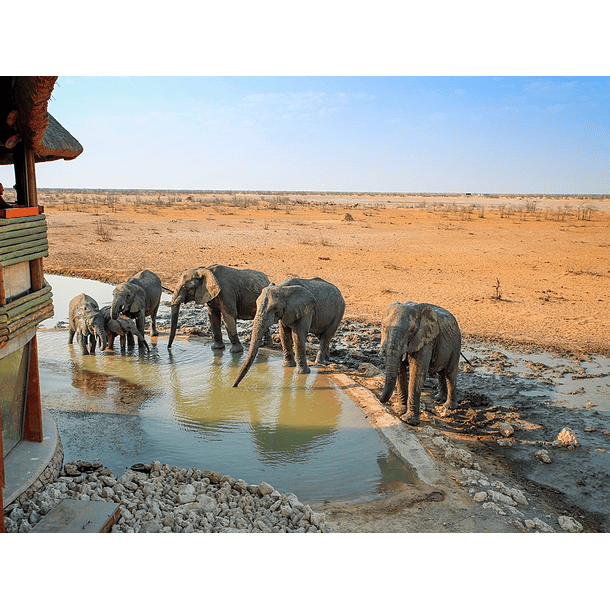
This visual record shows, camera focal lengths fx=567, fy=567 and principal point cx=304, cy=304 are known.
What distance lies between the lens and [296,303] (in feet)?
35.2

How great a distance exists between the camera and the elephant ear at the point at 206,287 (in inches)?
480

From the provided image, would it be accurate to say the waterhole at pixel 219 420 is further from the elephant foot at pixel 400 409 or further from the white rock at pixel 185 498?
the white rock at pixel 185 498

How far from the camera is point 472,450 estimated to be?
821cm

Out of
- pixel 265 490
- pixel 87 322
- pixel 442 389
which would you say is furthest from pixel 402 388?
pixel 87 322

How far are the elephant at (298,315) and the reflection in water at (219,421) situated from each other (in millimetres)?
483

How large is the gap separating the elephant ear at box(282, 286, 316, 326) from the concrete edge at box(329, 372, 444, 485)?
4.83 ft

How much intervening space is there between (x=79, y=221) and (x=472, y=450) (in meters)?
39.9

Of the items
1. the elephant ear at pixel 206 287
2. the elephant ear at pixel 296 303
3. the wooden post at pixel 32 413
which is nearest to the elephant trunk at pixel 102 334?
the elephant ear at pixel 206 287

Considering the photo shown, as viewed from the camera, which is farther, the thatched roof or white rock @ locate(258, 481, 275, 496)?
white rock @ locate(258, 481, 275, 496)

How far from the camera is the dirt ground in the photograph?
266 inches

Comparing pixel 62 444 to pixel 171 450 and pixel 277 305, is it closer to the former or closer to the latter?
pixel 171 450

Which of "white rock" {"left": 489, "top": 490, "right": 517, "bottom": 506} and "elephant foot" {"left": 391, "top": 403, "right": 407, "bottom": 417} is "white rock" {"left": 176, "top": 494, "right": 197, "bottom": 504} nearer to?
"white rock" {"left": 489, "top": 490, "right": 517, "bottom": 506}

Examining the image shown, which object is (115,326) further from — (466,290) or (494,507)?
(466,290)

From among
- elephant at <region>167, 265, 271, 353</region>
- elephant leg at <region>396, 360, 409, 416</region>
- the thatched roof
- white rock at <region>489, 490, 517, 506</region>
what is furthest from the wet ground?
the thatched roof
